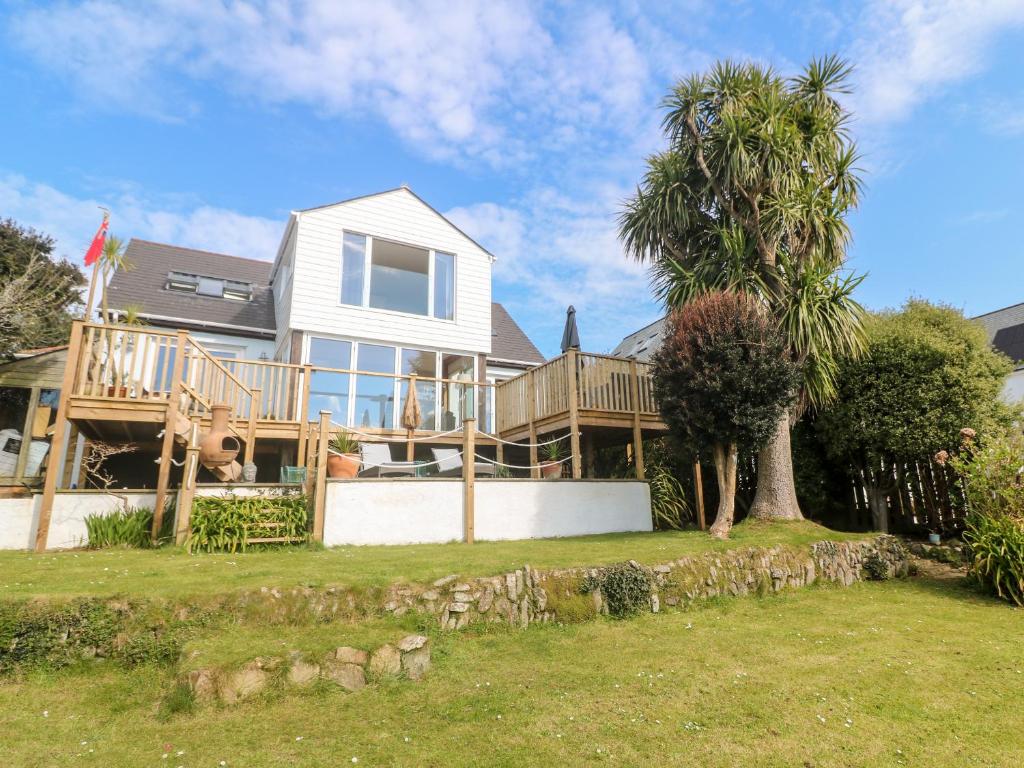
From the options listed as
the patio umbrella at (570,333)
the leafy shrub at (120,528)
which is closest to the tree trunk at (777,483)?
the patio umbrella at (570,333)

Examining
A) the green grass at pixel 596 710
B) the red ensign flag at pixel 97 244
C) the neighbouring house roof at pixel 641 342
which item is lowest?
the green grass at pixel 596 710

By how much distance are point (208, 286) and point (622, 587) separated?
13.4 m

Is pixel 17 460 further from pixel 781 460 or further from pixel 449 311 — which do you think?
pixel 781 460

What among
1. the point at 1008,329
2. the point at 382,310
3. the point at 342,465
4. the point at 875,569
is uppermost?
the point at 1008,329

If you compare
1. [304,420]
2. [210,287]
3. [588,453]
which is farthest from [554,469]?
[210,287]

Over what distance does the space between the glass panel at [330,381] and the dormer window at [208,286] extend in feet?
13.5

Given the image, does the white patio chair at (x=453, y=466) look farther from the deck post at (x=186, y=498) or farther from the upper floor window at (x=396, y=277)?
the deck post at (x=186, y=498)

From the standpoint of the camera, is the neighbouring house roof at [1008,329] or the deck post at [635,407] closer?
the deck post at [635,407]

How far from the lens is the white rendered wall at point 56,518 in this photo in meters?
7.09

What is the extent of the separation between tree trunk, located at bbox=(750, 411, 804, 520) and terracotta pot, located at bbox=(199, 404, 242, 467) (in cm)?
821

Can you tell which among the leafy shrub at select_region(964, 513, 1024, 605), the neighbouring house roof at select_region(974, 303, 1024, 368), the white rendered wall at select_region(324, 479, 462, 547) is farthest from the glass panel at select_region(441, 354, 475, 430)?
the neighbouring house roof at select_region(974, 303, 1024, 368)

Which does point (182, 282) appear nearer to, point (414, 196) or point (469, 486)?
point (414, 196)

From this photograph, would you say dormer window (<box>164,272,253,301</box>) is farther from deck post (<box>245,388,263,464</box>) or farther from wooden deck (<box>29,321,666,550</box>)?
deck post (<box>245,388,263,464</box>)

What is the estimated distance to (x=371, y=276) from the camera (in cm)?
1322
